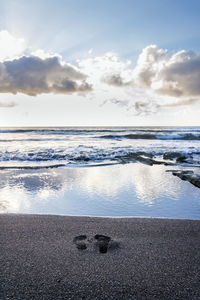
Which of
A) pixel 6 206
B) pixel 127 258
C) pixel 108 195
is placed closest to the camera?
pixel 127 258

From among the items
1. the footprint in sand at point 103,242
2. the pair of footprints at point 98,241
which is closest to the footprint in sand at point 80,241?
the pair of footprints at point 98,241

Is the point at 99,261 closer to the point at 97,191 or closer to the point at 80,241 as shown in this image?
the point at 80,241

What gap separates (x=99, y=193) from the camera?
6.12 m

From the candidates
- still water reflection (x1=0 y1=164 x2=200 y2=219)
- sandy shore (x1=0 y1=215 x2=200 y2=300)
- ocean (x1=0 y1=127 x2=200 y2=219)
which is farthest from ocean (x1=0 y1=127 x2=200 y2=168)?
sandy shore (x1=0 y1=215 x2=200 y2=300)

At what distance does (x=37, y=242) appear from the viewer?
3.20 meters

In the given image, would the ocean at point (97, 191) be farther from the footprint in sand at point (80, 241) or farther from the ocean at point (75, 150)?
the ocean at point (75, 150)

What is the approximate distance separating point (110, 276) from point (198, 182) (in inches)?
206

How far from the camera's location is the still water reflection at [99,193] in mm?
4922

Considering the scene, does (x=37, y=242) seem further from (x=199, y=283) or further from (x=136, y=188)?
(x=136, y=188)

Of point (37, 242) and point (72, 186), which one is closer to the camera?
point (37, 242)

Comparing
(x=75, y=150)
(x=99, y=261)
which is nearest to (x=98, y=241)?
(x=99, y=261)

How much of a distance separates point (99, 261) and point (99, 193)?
134 inches

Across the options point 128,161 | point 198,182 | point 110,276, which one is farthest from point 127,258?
point 128,161

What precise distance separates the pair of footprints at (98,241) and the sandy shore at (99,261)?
0.09 ft
